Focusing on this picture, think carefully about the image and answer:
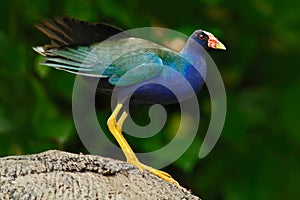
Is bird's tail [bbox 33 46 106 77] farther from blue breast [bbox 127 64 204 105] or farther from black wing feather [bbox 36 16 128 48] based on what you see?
blue breast [bbox 127 64 204 105]

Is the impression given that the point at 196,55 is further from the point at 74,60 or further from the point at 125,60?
the point at 74,60

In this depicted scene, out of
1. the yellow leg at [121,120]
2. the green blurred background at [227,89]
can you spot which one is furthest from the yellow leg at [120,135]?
the green blurred background at [227,89]

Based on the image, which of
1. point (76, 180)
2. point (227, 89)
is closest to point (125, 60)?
point (76, 180)

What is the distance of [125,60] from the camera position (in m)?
2.55

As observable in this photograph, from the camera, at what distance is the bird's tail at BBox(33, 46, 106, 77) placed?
8.22ft

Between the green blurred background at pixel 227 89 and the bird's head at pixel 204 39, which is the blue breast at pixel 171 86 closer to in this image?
the bird's head at pixel 204 39

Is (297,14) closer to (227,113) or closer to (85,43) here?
(227,113)

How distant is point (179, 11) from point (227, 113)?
0.49 meters

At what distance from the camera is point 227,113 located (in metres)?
4.03

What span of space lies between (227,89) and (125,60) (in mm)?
1740

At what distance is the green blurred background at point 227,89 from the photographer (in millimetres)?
3695

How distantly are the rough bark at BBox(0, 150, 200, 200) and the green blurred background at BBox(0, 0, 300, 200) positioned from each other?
1362 millimetres

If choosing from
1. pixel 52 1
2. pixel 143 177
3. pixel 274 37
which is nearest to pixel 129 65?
pixel 143 177

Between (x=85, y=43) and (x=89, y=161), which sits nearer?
(x=89, y=161)
